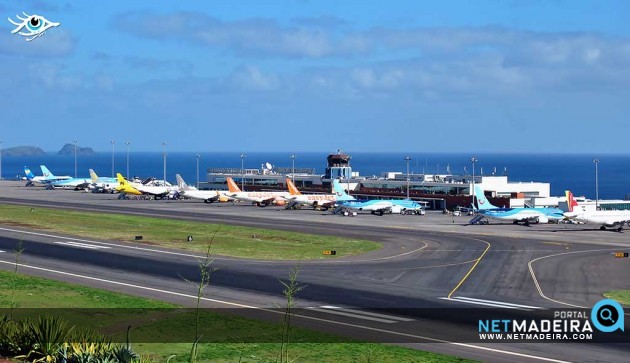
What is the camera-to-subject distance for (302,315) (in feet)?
154

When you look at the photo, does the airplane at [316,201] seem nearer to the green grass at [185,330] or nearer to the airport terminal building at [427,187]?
the airport terminal building at [427,187]

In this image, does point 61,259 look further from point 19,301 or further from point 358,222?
point 358,222

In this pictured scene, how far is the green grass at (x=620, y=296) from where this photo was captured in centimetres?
5378

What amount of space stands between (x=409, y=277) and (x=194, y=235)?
A: 39070 millimetres

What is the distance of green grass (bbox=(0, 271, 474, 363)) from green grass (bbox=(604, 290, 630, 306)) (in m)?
21.7

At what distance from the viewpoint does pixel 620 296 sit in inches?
2199

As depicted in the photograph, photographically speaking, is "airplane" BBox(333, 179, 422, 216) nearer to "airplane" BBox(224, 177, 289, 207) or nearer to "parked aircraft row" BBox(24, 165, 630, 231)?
"parked aircraft row" BBox(24, 165, 630, 231)

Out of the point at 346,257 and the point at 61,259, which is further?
the point at 346,257

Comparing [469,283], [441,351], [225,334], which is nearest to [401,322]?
[441,351]

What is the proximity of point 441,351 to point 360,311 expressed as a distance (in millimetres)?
10791

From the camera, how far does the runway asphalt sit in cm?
4331

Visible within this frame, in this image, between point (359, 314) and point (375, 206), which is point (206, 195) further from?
point (359, 314)

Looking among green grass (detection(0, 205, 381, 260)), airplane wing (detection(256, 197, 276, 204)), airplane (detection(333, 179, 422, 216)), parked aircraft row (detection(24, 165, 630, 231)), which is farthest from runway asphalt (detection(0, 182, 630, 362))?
airplane wing (detection(256, 197, 276, 204))

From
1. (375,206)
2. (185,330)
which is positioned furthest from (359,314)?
(375,206)
